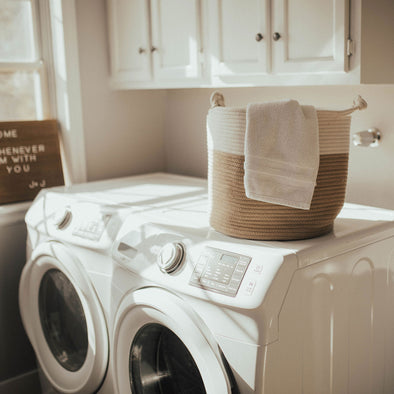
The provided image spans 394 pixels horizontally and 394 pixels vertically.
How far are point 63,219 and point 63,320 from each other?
1.53 feet

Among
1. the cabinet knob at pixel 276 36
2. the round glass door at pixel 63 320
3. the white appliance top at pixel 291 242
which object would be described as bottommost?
the round glass door at pixel 63 320

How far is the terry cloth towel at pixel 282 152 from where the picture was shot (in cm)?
143

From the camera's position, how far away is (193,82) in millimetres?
2254

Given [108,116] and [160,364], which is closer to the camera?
[160,364]

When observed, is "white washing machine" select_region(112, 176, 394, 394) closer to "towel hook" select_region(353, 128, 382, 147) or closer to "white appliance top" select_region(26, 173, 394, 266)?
"white appliance top" select_region(26, 173, 394, 266)

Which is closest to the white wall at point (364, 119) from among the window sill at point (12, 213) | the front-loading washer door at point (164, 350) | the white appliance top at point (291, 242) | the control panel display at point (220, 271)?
the white appliance top at point (291, 242)

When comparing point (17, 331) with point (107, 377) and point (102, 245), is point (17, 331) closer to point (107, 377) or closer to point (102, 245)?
point (107, 377)

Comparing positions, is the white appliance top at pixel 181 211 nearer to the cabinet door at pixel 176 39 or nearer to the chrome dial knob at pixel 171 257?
the chrome dial knob at pixel 171 257

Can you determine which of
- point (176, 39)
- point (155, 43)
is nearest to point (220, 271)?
point (176, 39)

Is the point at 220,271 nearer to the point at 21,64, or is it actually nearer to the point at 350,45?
the point at 350,45

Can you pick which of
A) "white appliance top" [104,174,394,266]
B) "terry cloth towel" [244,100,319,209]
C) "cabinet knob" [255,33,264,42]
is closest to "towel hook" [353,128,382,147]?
"white appliance top" [104,174,394,266]

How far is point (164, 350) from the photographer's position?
1776mm

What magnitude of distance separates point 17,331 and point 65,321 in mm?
464

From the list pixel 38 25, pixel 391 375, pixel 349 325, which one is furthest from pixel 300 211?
pixel 38 25
